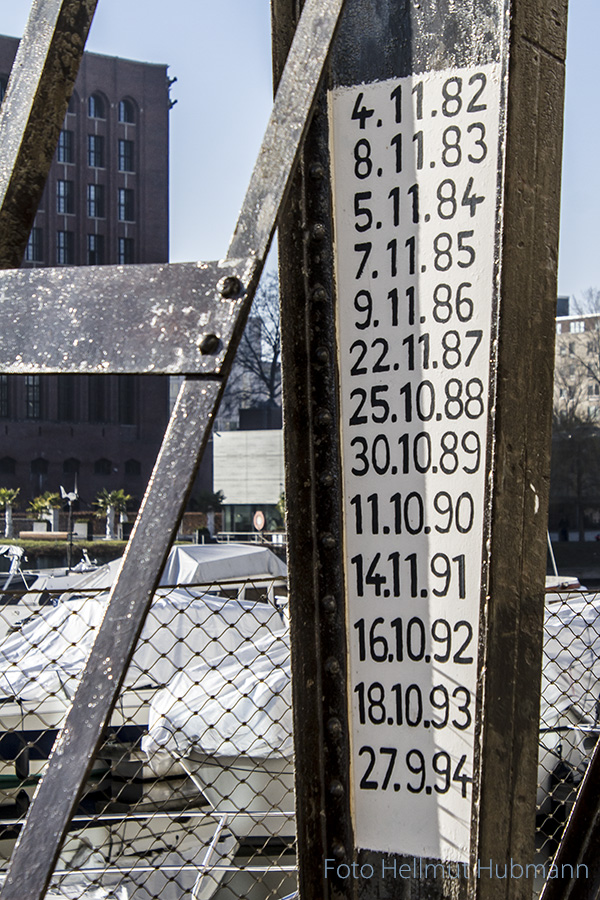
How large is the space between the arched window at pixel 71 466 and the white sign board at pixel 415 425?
166 feet

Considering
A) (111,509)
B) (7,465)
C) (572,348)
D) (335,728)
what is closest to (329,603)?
(335,728)

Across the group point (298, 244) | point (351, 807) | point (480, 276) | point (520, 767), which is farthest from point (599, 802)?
point (298, 244)

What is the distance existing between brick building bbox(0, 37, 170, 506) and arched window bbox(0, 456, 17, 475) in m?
0.06

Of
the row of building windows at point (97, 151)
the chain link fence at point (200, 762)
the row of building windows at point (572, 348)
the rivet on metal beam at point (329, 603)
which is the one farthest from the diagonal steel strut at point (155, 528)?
the row of building windows at point (97, 151)

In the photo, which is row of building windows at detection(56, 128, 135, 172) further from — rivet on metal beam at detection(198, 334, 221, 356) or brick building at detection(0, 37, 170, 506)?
rivet on metal beam at detection(198, 334, 221, 356)

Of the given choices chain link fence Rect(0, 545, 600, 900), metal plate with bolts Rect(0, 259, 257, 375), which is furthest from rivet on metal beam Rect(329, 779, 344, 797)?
chain link fence Rect(0, 545, 600, 900)

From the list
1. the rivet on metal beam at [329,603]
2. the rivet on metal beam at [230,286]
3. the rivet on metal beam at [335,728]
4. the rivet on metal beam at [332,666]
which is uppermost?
the rivet on metal beam at [230,286]

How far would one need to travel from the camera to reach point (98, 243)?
179 feet

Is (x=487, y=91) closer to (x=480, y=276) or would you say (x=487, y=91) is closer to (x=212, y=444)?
(x=480, y=276)

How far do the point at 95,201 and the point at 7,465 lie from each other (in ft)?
57.3

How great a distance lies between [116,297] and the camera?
1362mm

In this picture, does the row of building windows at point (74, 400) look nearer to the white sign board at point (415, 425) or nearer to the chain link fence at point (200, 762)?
the chain link fence at point (200, 762)

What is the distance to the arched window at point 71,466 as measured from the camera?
167ft

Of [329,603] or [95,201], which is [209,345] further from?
[95,201]
